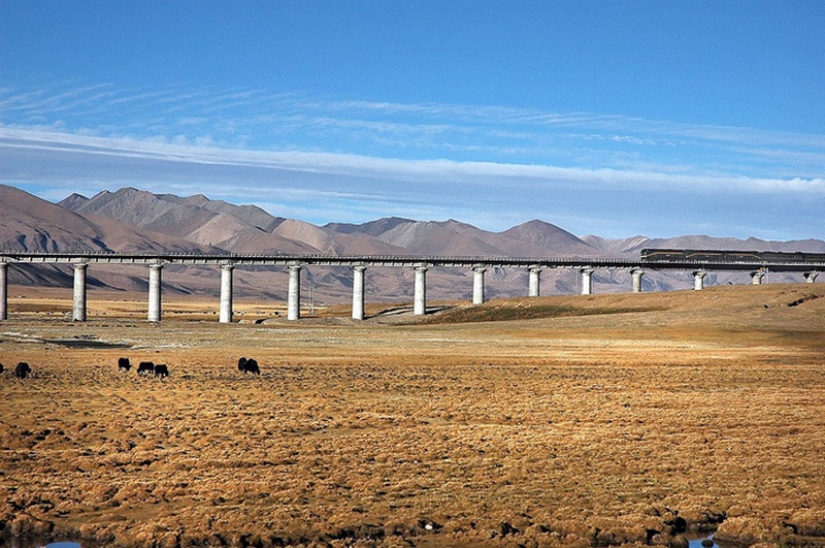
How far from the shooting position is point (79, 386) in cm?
4153

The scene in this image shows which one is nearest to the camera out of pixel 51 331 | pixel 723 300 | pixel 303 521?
pixel 303 521

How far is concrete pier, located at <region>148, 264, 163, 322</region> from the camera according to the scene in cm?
13638

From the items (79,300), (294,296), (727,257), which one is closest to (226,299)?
(294,296)

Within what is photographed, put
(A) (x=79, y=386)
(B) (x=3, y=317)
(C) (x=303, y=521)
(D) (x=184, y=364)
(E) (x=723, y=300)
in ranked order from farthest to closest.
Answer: (B) (x=3, y=317)
(E) (x=723, y=300)
(D) (x=184, y=364)
(A) (x=79, y=386)
(C) (x=303, y=521)

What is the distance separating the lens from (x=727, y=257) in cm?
16362

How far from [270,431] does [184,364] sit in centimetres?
2688

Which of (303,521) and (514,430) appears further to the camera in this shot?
(514,430)

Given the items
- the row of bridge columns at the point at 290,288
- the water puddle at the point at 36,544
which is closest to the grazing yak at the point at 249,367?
the water puddle at the point at 36,544

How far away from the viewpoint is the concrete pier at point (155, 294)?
136 metres

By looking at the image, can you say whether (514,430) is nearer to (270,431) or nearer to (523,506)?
(270,431)

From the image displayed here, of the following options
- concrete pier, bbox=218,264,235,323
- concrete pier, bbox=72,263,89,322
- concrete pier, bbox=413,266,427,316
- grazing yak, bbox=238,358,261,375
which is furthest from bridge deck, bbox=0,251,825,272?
grazing yak, bbox=238,358,261,375

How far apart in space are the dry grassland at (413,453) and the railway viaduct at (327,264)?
8218cm

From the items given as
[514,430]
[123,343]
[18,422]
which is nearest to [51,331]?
[123,343]

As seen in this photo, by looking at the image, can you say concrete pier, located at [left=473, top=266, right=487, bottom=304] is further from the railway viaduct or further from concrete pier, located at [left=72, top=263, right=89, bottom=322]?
→ concrete pier, located at [left=72, top=263, right=89, bottom=322]
